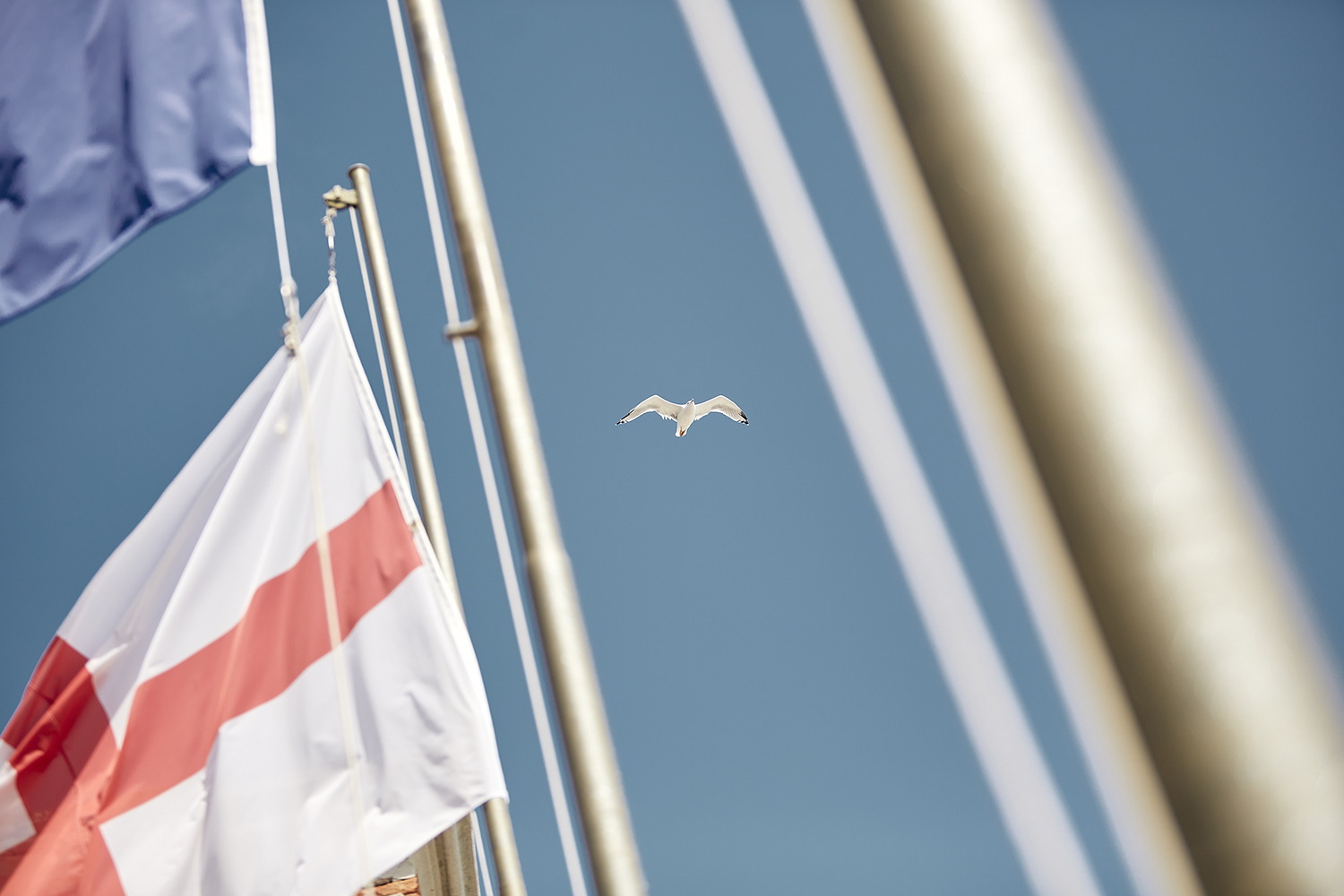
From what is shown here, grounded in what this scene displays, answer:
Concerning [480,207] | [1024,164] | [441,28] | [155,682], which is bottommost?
[1024,164]

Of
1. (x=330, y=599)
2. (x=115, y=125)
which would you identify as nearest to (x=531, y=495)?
(x=330, y=599)

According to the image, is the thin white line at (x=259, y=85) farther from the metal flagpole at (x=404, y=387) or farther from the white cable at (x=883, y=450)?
the white cable at (x=883, y=450)

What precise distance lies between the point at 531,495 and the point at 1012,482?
8.19 feet

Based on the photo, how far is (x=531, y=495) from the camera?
311 centimetres

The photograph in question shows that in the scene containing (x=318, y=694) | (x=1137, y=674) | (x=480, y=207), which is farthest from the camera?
(x=318, y=694)

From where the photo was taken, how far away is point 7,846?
4.74 meters

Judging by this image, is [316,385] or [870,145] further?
[316,385]

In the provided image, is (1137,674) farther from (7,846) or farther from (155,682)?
(7,846)

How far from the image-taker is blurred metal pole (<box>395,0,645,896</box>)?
2678mm

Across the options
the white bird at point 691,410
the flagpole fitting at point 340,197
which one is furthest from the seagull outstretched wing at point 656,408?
the flagpole fitting at point 340,197


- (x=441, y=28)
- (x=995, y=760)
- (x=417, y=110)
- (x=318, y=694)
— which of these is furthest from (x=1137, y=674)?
(x=318, y=694)

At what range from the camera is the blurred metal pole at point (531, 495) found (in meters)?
2.68

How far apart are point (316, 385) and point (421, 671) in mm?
1696

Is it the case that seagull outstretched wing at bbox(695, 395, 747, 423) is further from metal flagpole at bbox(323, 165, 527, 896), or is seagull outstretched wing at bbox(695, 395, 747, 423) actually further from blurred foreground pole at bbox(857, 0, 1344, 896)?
blurred foreground pole at bbox(857, 0, 1344, 896)
